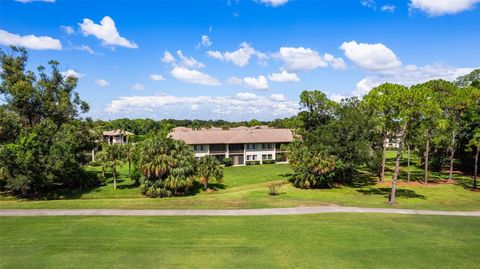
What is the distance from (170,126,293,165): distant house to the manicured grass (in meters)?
42.6

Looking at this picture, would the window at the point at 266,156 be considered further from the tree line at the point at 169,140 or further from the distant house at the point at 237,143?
the tree line at the point at 169,140

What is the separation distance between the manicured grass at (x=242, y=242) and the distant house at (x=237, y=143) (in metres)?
42.6

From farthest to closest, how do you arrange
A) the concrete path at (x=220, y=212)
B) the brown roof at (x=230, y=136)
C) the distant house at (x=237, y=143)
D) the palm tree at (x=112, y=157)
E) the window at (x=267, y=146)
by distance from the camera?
the window at (x=267, y=146)
the brown roof at (x=230, y=136)
the distant house at (x=237, y=143)
the palm tree at (x=112, y=157)
the concrete path at (x=220, y=212)

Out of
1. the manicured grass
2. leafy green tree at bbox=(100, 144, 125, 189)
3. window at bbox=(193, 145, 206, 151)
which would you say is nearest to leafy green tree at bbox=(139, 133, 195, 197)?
leafy green tree at bbox=(100, 144, 125, 189)

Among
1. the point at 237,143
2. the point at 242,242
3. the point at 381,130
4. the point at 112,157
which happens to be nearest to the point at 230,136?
the point at 237,143

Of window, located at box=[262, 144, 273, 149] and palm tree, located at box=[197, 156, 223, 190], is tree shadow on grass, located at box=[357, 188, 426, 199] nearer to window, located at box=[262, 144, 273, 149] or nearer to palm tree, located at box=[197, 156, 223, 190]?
palm tree, located at box=[197, 156, 223, 190]

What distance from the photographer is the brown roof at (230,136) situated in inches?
2766

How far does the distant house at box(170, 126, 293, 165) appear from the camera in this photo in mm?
70125

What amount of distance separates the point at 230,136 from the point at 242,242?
5275 centimetres

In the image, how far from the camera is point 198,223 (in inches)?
1022

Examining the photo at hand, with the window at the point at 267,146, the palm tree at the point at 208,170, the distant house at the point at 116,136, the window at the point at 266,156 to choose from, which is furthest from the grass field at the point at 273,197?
the distant house at the point at 116,136

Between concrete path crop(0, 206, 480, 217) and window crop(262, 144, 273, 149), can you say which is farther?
window crop(262, 144, 273, 149)

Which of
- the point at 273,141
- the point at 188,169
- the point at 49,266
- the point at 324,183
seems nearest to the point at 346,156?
the point at 324,183

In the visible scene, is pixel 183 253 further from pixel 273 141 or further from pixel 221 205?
pixel 273 141
